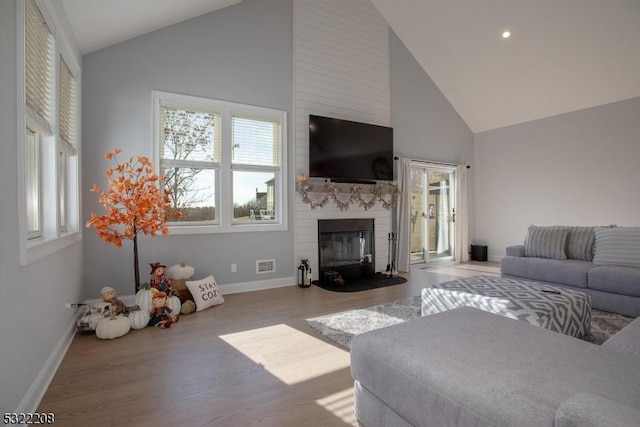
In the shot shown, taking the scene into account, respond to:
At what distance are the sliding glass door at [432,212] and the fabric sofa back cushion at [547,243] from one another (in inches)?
89.3

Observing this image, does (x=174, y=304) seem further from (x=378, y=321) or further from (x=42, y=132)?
(x=378, y=321)

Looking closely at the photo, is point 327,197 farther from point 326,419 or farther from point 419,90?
point 326,419

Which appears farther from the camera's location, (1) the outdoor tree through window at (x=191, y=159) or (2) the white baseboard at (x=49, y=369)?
(1) the outdoor tree through window at (x=191, y=159)

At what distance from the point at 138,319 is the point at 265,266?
1824 millimetres

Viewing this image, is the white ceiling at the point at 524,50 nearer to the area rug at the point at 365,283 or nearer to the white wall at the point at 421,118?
the white wall at the point at 421,118

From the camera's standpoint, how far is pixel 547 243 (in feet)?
14.0

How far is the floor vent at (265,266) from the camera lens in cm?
455

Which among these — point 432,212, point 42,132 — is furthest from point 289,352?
point 432,212

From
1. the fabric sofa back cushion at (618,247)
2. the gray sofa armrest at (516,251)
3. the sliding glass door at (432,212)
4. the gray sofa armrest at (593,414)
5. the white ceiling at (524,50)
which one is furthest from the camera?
the sliding glass door at (432,212)

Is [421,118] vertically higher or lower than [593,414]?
higher

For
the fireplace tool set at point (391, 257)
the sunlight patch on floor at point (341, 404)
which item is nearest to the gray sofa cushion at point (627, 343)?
the sunlight patch on floor at point (341, 404)

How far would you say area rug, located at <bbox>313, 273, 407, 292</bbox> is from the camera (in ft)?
15.1

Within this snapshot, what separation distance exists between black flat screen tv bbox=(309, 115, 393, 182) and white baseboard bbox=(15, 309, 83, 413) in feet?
10.8

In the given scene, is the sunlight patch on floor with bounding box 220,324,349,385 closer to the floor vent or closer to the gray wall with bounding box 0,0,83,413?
the gray wall with bounding box 0,0,83,413
